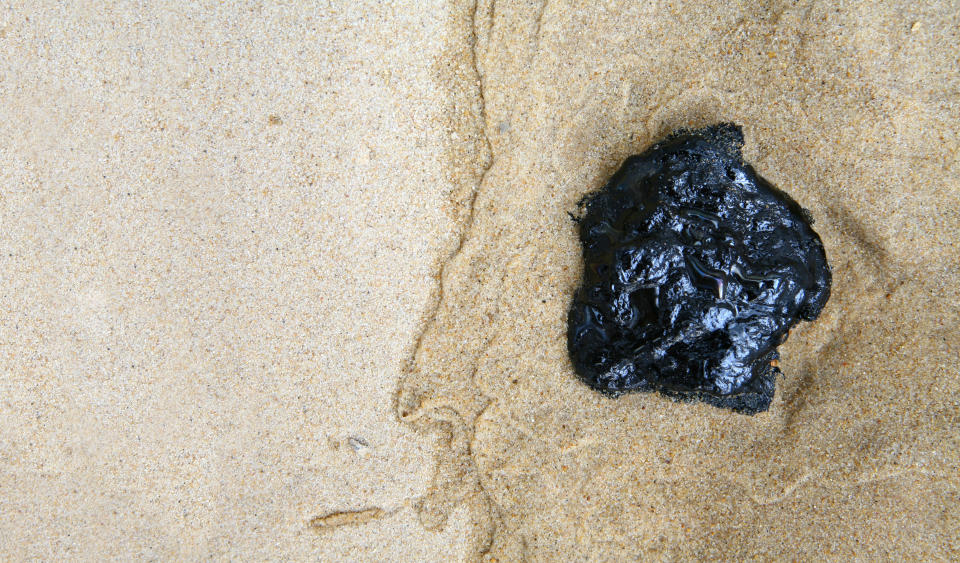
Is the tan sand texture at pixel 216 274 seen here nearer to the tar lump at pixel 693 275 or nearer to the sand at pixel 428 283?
the sand at pixel 428 283

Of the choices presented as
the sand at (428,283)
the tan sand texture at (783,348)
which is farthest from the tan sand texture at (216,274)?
the tan sand texture at (783,348)

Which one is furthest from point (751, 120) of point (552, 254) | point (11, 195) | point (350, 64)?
point (11, 195)

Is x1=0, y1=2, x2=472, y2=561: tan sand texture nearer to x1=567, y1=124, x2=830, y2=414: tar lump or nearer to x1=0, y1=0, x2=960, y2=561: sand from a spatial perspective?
x1=0, y1=0, x2=960, y2=561: sand

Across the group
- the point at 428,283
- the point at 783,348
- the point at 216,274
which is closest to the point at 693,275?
the point at 783,348

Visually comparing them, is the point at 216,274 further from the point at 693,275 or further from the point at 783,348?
the point at 783,348

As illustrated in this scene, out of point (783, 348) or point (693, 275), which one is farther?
point (783, 348)
